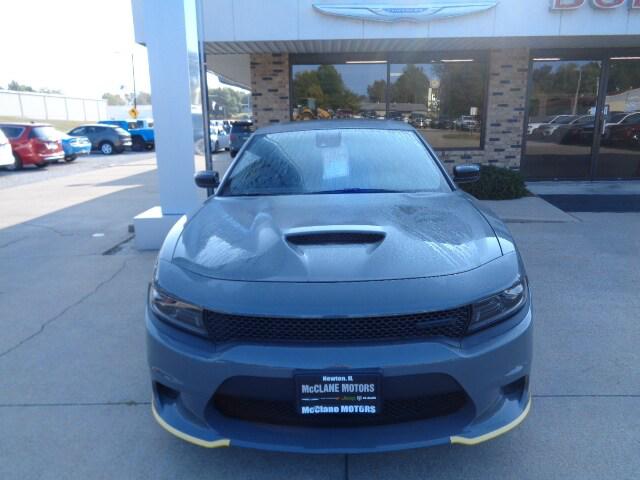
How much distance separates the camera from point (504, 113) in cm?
1049

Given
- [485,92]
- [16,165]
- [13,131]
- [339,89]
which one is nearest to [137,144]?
[13,131]

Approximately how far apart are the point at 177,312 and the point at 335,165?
67.3 inches

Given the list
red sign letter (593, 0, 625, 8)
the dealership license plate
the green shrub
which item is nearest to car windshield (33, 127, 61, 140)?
the green shrub

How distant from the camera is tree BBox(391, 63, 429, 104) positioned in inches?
414

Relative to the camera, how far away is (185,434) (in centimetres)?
216

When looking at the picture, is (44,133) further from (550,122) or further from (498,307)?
(498,307)

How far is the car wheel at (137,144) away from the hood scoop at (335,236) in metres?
28.8

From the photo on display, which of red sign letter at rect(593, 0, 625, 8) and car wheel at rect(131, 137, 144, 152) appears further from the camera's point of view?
car wheel at rect(131, 137, 144, 152)

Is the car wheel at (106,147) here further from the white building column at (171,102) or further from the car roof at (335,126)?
the car roof at (335,126)

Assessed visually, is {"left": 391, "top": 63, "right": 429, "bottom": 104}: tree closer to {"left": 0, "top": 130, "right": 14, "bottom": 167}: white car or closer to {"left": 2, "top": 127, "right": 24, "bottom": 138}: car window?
{"left": 0, "top": 130, "right": 14, "bottom": 167}: white car

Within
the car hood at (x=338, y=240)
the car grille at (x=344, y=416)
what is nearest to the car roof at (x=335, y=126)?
the car hood at (x=338, y=240)

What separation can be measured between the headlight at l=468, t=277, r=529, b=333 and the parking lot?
786 mm

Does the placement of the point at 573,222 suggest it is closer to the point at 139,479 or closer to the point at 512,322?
the point at 512,322

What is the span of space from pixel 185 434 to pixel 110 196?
34.1 ft
